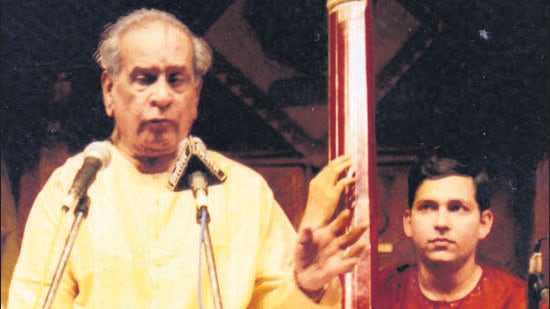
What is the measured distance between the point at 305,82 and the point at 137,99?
603mm

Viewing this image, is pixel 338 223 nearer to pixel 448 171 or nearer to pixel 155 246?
pixel 448 171

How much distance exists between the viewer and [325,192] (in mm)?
2793

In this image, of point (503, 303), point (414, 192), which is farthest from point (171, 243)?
point (503, 303)

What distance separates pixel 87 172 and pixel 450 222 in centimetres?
124

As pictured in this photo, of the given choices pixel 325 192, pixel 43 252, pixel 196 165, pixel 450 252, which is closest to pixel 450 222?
pixel 450 252

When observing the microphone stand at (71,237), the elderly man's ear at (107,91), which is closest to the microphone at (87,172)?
the microphone stand at (71,237)

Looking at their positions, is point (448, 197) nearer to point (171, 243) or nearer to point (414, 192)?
point (414, 192)

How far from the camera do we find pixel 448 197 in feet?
9.50

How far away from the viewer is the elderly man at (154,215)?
293 centimetres

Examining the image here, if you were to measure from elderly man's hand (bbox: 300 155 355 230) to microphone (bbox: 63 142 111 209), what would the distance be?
691 millimetres

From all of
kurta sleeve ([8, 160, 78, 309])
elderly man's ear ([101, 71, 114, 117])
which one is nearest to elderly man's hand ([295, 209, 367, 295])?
kurta sleeve ([8, 160, 78, 309])

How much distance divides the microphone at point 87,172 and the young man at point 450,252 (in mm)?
1088

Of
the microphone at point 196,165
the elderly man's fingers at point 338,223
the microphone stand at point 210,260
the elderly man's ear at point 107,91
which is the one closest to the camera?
the microphone stand at point 210,260

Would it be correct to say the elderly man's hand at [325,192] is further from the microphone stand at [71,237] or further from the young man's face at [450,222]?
the microphone stand at [71,237]
